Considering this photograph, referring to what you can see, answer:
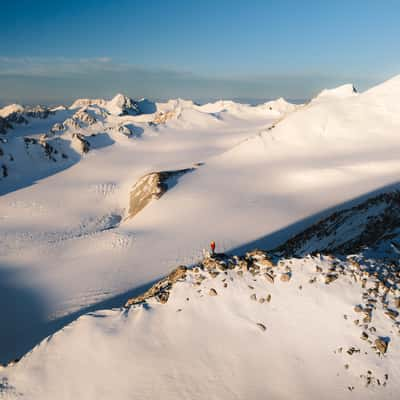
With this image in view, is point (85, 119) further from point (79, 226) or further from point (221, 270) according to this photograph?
point (221, 270)

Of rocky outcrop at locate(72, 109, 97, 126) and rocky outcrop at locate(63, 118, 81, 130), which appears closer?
rocky outcrop at locate(63, 118, 81, 130)

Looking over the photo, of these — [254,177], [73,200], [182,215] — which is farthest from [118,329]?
[73,200]

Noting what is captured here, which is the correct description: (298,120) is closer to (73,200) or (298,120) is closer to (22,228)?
(73,200)

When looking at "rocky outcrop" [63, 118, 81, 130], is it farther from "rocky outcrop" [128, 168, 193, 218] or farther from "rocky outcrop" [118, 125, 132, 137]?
"rocky outcrop" [128, 168, 193, 218]

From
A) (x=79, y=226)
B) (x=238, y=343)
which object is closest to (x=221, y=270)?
(x=238, y=343)

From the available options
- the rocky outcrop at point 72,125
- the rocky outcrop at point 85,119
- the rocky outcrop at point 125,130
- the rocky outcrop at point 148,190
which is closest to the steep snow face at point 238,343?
the rocky outcrop at point 148,190

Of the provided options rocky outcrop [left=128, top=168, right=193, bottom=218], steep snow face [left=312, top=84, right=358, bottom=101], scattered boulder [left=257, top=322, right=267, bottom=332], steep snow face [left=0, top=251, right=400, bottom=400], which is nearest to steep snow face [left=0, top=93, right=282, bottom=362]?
rocky outcrop [left=128, top=168, right=193, bottom=218]

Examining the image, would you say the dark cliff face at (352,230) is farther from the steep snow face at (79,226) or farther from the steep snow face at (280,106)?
the steep snow face at (280,106)
